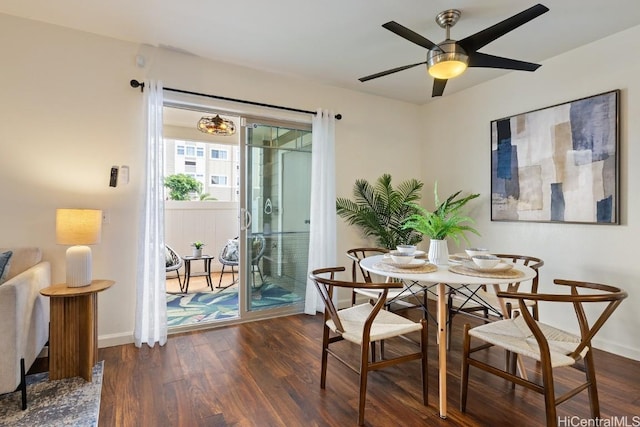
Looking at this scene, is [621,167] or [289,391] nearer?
[289,391]

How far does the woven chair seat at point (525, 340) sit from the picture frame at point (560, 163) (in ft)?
4.95

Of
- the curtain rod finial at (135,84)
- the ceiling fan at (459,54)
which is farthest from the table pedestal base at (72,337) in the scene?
the ceiling fan at (459,54)

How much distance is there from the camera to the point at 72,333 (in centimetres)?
219

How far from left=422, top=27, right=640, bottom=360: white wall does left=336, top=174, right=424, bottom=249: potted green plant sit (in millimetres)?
714

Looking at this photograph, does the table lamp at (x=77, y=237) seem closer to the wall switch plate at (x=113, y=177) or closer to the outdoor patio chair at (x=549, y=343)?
the wall switch plate at (x=113, y=177)

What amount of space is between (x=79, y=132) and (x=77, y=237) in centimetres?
98

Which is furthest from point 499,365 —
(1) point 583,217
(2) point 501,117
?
(2) point 501,117

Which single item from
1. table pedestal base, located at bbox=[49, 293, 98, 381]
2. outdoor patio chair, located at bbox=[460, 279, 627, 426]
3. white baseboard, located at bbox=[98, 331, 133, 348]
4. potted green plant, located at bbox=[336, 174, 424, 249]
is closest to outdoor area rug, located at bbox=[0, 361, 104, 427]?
table pedestal base, located at bbox=[49, 293, 98, 381]

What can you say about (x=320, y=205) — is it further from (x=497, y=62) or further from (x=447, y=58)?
(x=497, y=62)

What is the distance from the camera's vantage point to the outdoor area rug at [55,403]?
175 cm

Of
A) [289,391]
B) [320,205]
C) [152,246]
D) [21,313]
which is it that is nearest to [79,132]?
[152,246]

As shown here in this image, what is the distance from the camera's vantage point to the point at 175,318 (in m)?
3.50

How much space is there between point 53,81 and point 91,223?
4.14ft

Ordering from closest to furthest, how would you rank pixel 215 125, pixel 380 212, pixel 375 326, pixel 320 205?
1. pixel 375 326
2. pixel 320 205
3. pixel 380 212
4. pixel 215 125
